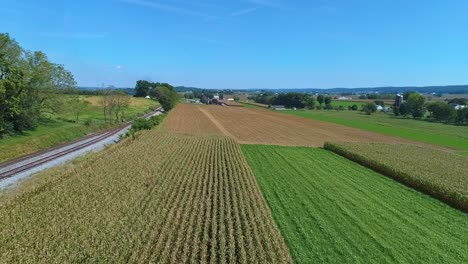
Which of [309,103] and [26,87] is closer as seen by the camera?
[26,87]

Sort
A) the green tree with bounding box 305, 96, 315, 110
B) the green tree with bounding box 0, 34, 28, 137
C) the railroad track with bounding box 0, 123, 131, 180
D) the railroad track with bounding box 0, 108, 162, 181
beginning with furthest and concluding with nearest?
the green tree with bounding box 305, 96, 315, 110 < the green tree with bounding box 0, 34, 28, 137 < the railroad track with bounding box 0, 108, 162, 181 < the railroad track with bounding box 0, 123, 131, 180

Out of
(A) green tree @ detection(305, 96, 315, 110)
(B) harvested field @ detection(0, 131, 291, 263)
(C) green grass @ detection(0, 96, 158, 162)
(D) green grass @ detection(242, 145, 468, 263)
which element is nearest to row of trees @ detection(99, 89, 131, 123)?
(C) green grass @ detection(0, 96, 158, 162)

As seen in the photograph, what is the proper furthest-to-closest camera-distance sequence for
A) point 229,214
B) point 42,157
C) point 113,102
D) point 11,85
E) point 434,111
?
point 434,111 → point 113,102 → point 11,85 → point 42,157 → point 229,214

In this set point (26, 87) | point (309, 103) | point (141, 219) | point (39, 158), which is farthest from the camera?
point (309, 103)

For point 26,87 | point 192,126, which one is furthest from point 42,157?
point 192,126

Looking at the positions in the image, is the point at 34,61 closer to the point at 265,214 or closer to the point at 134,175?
the point at 134,175

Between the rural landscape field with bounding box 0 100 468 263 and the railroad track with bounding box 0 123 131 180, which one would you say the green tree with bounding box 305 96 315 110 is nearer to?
the railroad track with bounding box 0 123 131 180

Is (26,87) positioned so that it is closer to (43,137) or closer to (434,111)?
(43,137)

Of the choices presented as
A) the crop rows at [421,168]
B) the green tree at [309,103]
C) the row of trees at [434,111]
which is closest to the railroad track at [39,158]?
the crop rows at [421,168]
